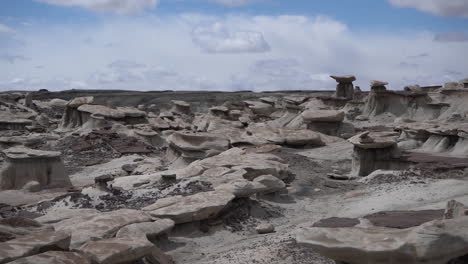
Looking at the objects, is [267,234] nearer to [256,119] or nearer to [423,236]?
[423,236]

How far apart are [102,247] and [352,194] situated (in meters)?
5.62

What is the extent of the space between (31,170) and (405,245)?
10.1m

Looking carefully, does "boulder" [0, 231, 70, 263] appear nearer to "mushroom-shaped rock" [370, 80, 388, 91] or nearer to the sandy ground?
the sandy ground

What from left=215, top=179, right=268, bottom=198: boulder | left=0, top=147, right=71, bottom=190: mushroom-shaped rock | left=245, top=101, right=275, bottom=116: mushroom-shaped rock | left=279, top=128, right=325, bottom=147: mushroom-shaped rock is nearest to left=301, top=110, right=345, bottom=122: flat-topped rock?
left=279, top=128, right=325, bottom=147: mushroom-shaped rock

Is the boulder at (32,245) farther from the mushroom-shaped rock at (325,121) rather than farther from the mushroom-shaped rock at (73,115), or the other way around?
the mushroom-shaped rock at (73,115)

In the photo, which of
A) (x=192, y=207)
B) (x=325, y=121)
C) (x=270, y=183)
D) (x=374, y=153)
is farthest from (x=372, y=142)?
(x=325, y=121)

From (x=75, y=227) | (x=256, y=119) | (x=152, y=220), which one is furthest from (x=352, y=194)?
(x=256, y=119)

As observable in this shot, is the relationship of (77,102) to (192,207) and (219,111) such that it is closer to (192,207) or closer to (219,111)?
(219,111)

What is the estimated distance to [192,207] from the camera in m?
7.75

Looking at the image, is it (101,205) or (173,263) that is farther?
(101,205)

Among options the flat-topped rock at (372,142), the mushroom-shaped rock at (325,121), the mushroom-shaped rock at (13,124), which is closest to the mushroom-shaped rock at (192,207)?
the flat-topped rock at (372,142)

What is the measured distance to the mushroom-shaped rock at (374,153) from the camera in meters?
11.5

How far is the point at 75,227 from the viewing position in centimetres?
652

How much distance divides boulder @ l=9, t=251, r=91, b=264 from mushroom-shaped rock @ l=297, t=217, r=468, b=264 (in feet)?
6.25
